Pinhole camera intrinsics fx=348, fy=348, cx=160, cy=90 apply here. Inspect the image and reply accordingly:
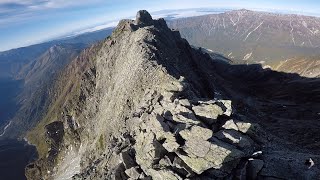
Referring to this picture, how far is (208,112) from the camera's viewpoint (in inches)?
1857

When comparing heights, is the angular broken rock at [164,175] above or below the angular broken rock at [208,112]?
below

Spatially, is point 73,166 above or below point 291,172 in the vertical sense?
below

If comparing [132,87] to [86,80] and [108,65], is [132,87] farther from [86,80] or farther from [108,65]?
[86,80]

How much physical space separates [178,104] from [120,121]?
45.4 meters

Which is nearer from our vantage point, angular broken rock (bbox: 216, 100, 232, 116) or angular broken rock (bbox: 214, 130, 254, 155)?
angular broken rock (bbox: 214, 130, 254, 155)

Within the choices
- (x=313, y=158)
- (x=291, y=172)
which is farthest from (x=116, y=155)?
(x=313, y=158)

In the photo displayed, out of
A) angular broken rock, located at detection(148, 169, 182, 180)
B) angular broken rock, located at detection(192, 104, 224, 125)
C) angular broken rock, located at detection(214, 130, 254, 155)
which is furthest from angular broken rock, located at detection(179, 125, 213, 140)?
angular broken rock, located at detection(148, 169, 182, 180)

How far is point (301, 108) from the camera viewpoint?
11794cm

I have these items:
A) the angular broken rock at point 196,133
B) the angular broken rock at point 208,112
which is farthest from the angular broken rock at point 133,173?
the angular broken rock at point 208,112

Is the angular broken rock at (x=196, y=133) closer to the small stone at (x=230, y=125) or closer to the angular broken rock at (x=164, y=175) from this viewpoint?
the small stone at (x=230, y=125)

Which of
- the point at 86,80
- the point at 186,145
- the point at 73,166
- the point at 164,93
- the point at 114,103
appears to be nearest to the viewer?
the point at 186,145

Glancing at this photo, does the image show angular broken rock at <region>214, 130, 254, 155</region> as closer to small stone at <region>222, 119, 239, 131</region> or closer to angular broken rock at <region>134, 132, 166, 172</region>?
small stone at <region>222, 119, 239, 131</region>

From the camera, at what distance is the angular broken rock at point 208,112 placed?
152ft

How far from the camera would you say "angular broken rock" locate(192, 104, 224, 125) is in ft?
152
